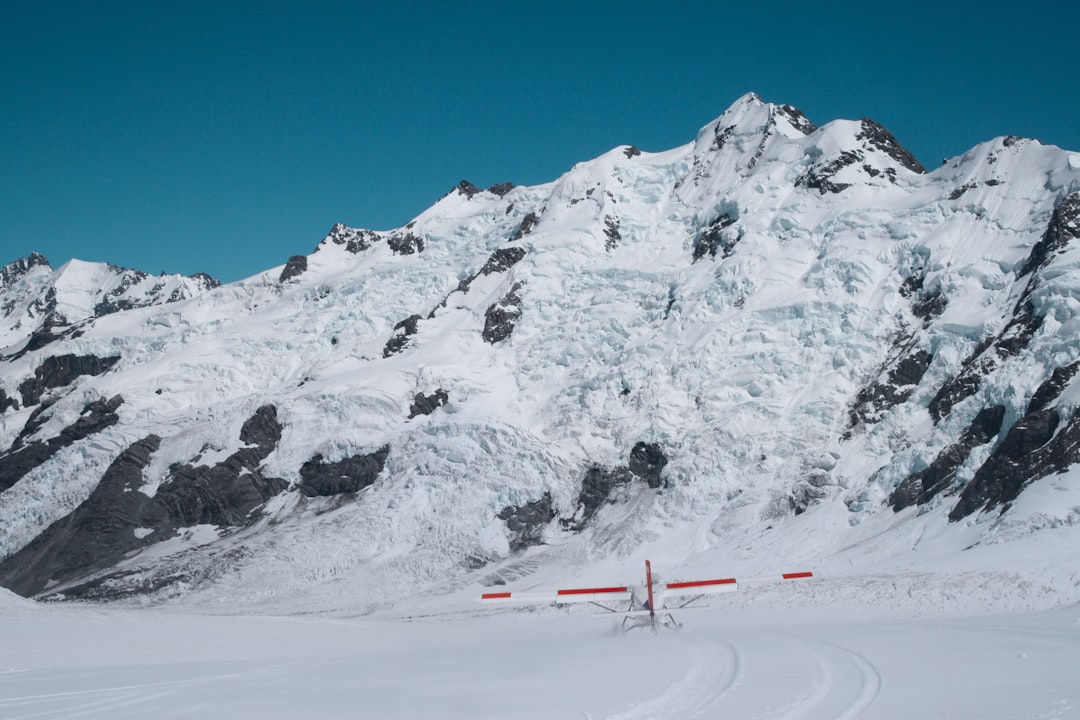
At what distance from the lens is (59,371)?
150 metres

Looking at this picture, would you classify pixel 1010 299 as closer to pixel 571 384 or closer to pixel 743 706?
pixel 571 384

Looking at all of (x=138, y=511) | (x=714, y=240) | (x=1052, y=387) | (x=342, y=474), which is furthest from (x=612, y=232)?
(x=138, y=511)

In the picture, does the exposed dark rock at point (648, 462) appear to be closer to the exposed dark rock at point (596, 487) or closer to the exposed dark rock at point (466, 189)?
the exposed dark rock at point (596, 487)

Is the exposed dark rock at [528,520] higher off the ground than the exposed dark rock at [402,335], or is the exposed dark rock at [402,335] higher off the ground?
the exposed dark rock at [402,335]

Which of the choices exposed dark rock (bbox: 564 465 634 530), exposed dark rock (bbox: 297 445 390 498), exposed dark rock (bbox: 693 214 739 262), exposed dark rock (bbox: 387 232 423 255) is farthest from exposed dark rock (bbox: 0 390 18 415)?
exposed dark rock (bbox: 693 214 739 262)

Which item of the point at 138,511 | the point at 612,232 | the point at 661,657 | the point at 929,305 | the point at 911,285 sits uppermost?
the point at 612,232

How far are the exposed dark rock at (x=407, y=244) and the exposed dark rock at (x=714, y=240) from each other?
A: 2166 inches

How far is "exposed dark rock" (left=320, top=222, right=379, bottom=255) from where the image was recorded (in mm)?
174500

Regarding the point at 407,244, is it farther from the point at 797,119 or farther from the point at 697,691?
the point at 697,691

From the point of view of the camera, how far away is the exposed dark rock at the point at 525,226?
461ft

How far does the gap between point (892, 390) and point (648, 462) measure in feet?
86.1

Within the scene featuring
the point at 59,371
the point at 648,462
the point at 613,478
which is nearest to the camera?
the point at 648,462

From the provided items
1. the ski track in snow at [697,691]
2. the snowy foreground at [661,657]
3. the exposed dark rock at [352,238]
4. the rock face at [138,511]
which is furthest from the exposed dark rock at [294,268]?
the ski track in snow at [697,691]

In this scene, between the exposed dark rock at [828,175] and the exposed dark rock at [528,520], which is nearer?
the exposed dark rock at [528,520]
